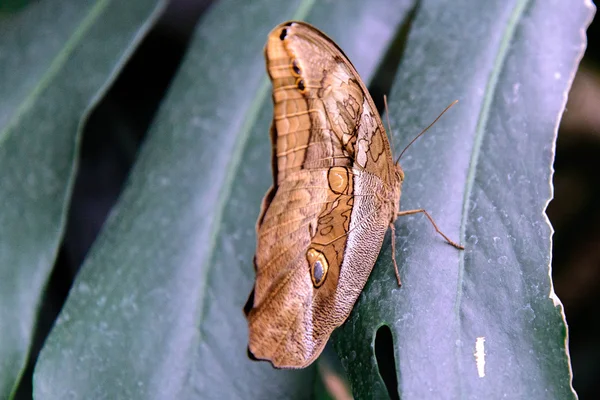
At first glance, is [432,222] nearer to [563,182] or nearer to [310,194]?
[310,194]

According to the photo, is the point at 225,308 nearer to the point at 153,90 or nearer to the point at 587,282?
the point at 153,90

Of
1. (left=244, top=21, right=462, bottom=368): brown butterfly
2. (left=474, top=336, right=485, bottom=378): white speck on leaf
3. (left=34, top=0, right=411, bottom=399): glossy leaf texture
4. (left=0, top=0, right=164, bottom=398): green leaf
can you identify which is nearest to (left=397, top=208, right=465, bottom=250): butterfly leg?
(left=244, top=21, right=462, bottom=368): brown butterfly

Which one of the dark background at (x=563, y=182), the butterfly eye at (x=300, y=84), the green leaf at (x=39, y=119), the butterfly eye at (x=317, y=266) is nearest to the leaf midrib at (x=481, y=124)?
the butterfly eye at (x=317, y=266)

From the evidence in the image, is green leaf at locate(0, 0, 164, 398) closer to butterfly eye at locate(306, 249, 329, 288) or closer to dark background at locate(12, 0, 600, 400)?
dark background at locate(12, 0, 600, 400)

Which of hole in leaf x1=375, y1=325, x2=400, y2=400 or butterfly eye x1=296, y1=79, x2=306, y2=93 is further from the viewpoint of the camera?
hole in leaf x1=375, y1=325, x2=400, y2=400

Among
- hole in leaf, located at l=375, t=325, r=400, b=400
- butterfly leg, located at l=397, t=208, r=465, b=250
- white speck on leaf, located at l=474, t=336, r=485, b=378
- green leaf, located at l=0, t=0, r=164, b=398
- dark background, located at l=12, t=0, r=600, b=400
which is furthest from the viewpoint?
dark background, located at l=12, t=0, r=600, b=400

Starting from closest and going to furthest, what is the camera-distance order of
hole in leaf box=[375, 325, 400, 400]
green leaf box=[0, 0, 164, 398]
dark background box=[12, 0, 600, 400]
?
green leaf box=[0, 0, 164, 398] → hole in leaf box=[375, 325, 400, 400] → dark background box=[12, 0, 600, 400]

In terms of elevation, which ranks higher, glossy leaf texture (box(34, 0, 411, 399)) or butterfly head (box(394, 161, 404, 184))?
butterfly head (box(394, 161, 404, 184))

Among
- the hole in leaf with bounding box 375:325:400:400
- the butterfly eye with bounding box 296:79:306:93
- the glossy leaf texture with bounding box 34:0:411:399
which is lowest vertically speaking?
the hole in leaf with bounding box 375:325:400:400
